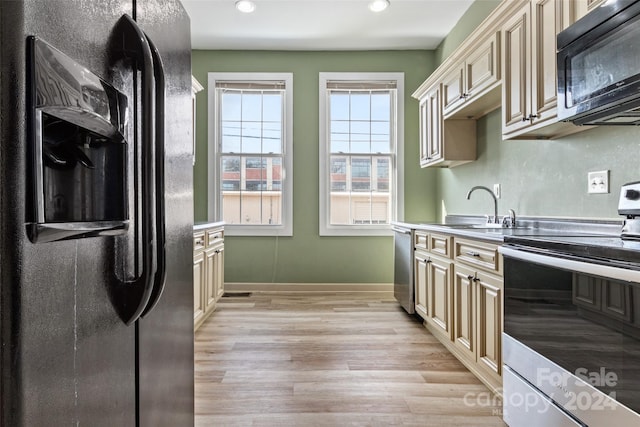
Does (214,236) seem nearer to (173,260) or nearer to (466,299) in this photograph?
(466,299)

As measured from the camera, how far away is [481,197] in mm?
3434

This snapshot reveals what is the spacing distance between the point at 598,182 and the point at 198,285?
107 inches

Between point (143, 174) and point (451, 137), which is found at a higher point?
point (451, 137)

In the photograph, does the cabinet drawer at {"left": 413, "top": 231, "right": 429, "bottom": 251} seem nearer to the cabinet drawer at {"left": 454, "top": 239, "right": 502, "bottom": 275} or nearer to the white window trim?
the cabinet drawer at {"left": 454, "top": 239, "right": 502, "bottom": 275}

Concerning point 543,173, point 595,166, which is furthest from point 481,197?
point 595,166

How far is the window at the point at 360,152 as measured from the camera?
15.2 ft

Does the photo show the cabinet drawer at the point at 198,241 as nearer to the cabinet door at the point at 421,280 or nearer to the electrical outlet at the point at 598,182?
the cabinet door at the point at 421,280

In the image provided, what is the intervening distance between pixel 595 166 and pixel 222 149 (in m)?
3.67

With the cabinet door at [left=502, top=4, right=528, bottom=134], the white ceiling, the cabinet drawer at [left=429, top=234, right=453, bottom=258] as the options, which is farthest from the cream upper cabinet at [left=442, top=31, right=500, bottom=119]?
the cabinet drawer at [left=429, top=234, right=453, bottom=258]

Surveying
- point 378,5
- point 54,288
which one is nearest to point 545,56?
point 378,5

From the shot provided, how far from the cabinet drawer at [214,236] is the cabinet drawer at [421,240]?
1784 mm

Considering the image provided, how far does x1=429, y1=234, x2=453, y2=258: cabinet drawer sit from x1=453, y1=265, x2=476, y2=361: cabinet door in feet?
0.55

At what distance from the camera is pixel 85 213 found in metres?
0.68

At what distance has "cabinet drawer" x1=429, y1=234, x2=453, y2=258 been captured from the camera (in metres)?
2.67
